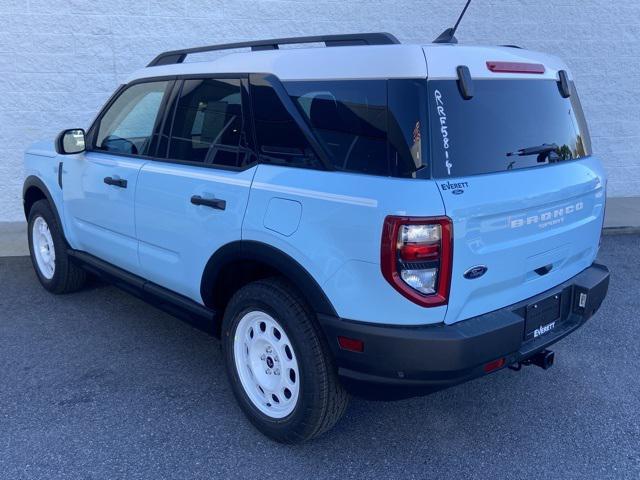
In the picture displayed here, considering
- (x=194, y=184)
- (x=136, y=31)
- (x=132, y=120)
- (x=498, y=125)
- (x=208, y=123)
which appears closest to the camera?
(x=498, y=125)

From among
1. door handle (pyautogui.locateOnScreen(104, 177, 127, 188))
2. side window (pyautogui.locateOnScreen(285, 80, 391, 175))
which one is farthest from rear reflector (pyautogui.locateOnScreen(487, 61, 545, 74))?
door handle (pyautogui.locateOnScreen(104, 177, 127, 188))

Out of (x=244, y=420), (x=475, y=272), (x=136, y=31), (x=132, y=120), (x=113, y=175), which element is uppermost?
(x=136, y=31)

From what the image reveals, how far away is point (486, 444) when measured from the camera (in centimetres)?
302

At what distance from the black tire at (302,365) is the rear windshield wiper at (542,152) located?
47.2 inches

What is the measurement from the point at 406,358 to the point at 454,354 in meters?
0.19

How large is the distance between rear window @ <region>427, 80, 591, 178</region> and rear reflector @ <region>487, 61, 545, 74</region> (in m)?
0.05

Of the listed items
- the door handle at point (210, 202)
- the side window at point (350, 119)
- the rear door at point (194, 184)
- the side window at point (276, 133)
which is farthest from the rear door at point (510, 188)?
the door handle at point (210, 202)

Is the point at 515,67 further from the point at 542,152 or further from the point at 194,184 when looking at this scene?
the point at 194,184

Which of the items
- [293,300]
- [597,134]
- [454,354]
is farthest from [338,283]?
[597,134]

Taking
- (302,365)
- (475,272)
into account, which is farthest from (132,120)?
(475,272)

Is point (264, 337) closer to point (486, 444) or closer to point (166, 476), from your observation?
point (166, 476)

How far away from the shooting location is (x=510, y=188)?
256 centimetres

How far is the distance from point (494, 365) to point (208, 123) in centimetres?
195

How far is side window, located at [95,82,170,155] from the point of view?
3724 millimetres
